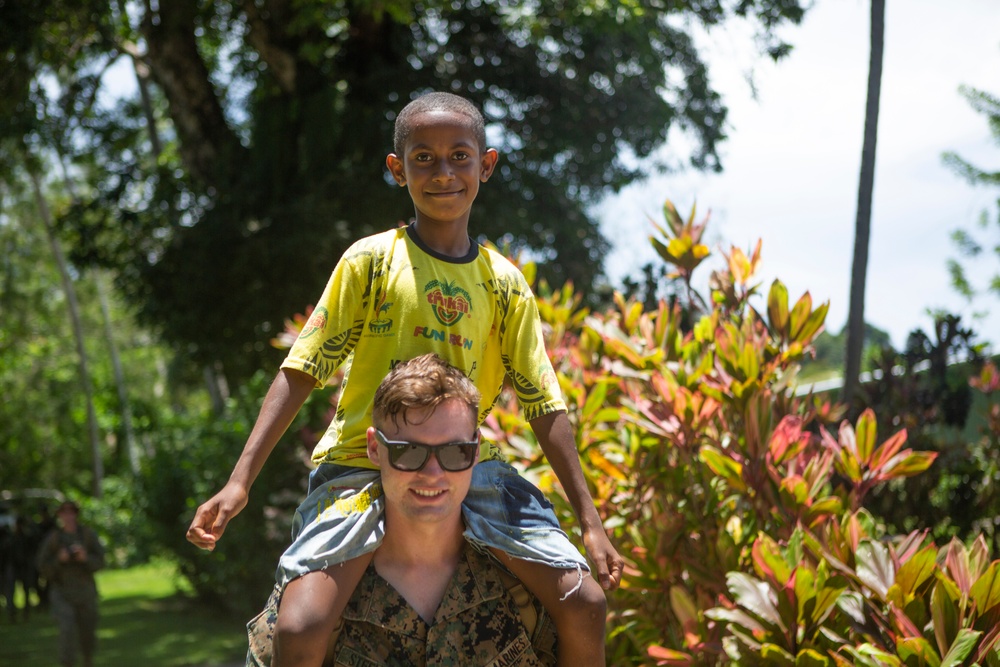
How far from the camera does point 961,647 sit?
2.81 m

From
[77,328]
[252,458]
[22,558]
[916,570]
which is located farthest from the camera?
[77,328]

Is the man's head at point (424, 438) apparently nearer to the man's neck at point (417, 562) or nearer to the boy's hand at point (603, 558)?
the man's neck at point (417, 562)

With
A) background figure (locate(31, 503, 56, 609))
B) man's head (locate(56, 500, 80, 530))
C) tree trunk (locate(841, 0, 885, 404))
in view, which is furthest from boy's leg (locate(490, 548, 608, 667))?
background figure (locate(31, 503, 56, 609))

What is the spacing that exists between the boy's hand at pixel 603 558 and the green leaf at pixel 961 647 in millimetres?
1011

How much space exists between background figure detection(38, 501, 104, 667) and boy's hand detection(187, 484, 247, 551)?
27.8ft

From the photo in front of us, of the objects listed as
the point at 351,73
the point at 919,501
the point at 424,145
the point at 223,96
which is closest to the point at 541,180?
the point at 351,73

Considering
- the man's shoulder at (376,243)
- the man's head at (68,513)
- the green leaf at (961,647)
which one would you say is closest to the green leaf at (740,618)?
the green leaf at (961,647)

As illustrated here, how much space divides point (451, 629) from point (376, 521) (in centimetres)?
32

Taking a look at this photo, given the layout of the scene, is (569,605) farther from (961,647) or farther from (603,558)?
(961,647)

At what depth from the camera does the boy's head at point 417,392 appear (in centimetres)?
239

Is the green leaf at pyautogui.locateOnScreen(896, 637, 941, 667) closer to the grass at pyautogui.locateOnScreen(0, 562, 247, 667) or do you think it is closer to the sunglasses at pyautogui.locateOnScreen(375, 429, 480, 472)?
the sunglasses at pyautogui.locateOnScreen(375, 429, 480, 472)

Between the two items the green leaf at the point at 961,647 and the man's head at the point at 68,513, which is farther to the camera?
the man's head at the point at 68,513

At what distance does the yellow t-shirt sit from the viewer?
104 inches

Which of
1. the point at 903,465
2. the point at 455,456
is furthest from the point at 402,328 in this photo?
the point at 903,465
